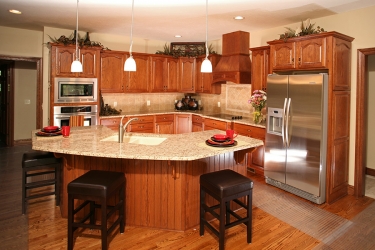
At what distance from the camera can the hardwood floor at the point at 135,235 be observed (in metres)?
2.62

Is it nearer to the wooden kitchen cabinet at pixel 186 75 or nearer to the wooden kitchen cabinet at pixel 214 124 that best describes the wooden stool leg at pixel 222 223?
the wooden kitchen cabinet at pixel 214 124

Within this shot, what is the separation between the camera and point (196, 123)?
20.6ft

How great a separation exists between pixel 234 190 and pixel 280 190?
1925 millimetres

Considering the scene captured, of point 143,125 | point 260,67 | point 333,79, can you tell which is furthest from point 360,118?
point 143,125

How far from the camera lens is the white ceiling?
3.72 metres

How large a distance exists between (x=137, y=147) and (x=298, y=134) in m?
2.28

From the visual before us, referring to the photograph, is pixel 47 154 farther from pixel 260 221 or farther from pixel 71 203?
pixel 260 221

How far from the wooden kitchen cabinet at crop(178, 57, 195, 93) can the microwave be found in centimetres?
211

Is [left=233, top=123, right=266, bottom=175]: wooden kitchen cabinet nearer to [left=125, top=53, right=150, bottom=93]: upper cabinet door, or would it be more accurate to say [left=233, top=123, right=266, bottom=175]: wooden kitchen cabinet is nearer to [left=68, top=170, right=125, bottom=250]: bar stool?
[left=125, top=53, right=150, bottom=93]: upper cabinet door

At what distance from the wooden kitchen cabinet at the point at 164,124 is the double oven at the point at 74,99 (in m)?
1.39

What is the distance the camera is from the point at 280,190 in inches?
162

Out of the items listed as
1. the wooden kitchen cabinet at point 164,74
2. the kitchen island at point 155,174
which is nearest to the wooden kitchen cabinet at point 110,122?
the wooden kitchen cabinet at point 164,74

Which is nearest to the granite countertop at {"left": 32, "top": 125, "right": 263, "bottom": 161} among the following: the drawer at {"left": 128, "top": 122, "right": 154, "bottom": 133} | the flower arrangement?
the flower arrangement

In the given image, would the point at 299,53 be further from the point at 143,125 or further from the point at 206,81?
the point at 143,125
